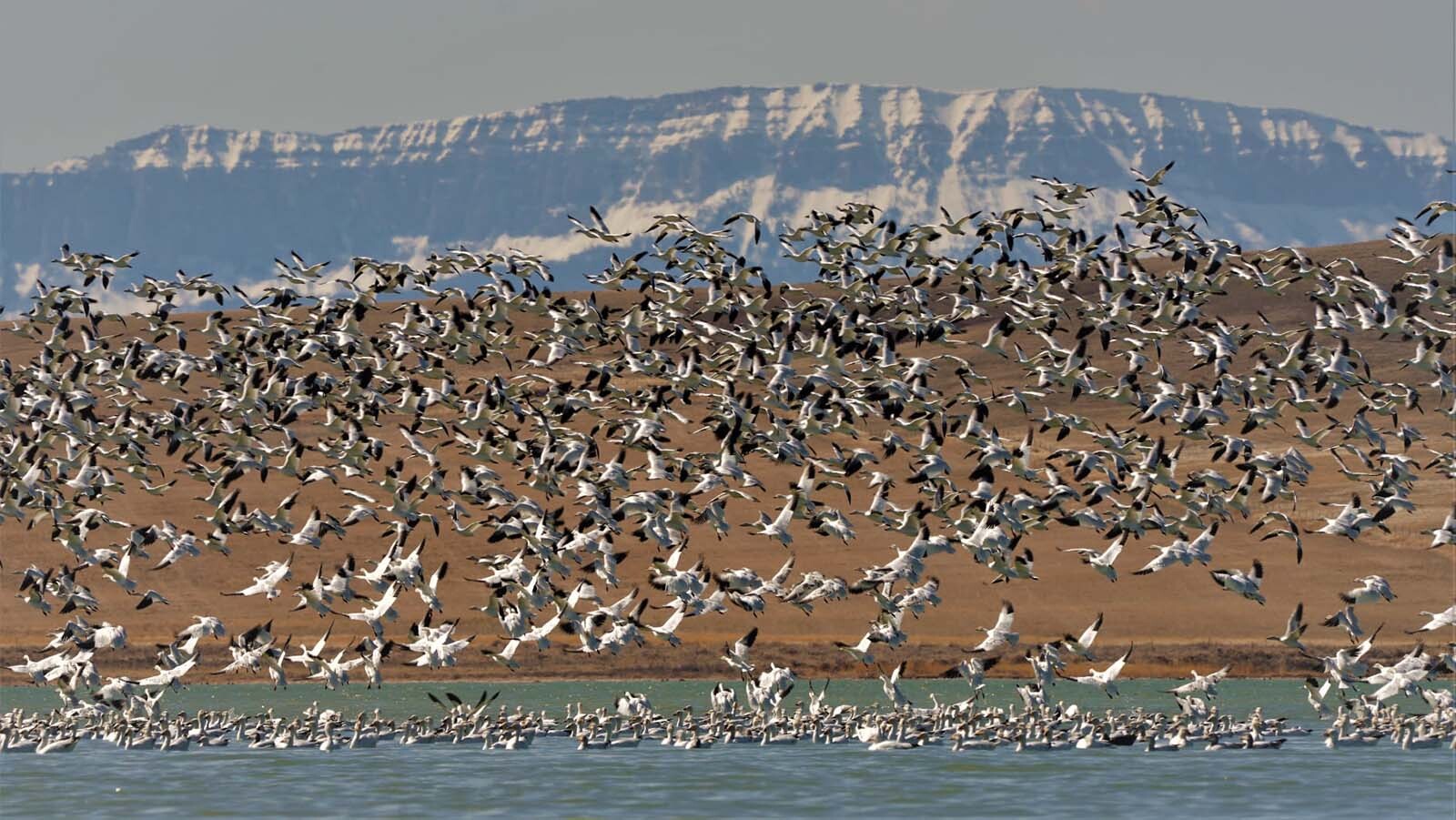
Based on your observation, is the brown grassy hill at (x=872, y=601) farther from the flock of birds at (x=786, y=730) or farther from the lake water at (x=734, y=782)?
the lake water at (x=734, y=782)

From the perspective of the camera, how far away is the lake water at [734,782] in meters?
44.1

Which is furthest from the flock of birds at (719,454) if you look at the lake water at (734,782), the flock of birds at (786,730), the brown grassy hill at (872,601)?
Answer: the brown grassy hill at (872,601)

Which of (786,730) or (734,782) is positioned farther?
(786,730)

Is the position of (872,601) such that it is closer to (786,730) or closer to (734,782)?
(786,730)

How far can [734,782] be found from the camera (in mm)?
47719

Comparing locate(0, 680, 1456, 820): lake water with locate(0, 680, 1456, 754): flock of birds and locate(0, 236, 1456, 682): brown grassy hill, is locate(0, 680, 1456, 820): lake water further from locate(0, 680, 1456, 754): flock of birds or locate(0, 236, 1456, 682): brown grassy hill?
locate(0, 236, 1456, 682): brown grassy hill

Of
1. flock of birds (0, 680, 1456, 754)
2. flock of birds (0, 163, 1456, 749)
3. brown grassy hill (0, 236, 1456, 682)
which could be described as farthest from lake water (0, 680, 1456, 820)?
brown grassy hill (0, 236, 1456, 682)

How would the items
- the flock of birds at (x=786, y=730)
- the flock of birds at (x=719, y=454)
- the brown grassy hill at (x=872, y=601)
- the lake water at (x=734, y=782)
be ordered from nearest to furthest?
the lake water at (x=734, y=782) < the flock of birds at (x=786, y=730) < the flock of birds at (x=719, y=454) < the brown grassy hill at (x=872, y=601)

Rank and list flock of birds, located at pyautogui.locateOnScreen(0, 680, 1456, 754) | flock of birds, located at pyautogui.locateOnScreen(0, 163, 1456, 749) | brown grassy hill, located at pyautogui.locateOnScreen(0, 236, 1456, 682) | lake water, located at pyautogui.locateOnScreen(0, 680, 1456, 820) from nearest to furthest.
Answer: lake water, located at pyautogui.locateOnScreen(0, 680, 1456, 820) < flock of birds, located at pyautogui.locateOnScreen(0, 680, 1456, 754) < flock of birds, located at pyautogui.locateOnScreen(0, 163, 1456, 749) < brown grassy hill, located at pyautogui.locateOnScreen(0, 236, 1456, 682)

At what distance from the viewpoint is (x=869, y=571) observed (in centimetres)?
5128

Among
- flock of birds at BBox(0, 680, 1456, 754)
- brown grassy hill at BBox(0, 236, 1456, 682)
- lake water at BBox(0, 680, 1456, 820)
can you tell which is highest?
brown grassy hill at BBox(0, 236, 1456, 682)

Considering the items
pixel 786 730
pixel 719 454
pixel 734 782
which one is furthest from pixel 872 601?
pixel 734 782

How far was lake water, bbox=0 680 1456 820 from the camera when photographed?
4409 centimetres

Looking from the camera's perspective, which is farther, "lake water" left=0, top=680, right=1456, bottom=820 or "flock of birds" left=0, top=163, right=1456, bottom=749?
"flock of birds" left=0, top=163, right=1456, bottom=749
